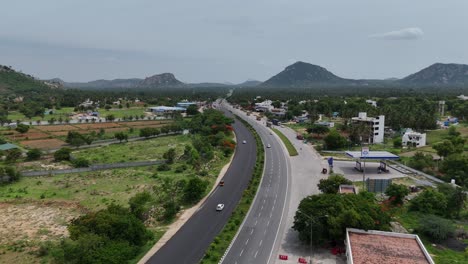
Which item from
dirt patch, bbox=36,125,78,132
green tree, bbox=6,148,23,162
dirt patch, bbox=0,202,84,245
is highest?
dirt patch, bbox=36,125,78,132

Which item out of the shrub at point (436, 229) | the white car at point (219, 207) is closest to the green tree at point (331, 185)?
the shrub at point (436, 229)

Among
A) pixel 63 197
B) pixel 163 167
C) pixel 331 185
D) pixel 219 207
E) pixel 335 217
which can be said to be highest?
pixel 335 217

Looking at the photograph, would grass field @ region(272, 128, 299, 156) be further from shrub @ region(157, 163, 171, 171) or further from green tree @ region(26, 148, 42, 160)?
green tree @ region(26, 148, 42, 160)

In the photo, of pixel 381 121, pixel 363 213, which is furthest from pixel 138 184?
pixel 381 121

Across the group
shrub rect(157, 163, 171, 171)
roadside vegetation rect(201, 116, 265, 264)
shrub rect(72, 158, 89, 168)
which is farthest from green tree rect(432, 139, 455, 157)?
shrub rect(72, 158, 89, 168)

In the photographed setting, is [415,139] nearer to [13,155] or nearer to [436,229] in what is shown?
[436,229]

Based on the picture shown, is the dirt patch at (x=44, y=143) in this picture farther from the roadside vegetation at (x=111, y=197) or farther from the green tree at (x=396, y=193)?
the green tree at (x=396, y=193)

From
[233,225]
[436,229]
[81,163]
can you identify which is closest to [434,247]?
[436,229]
